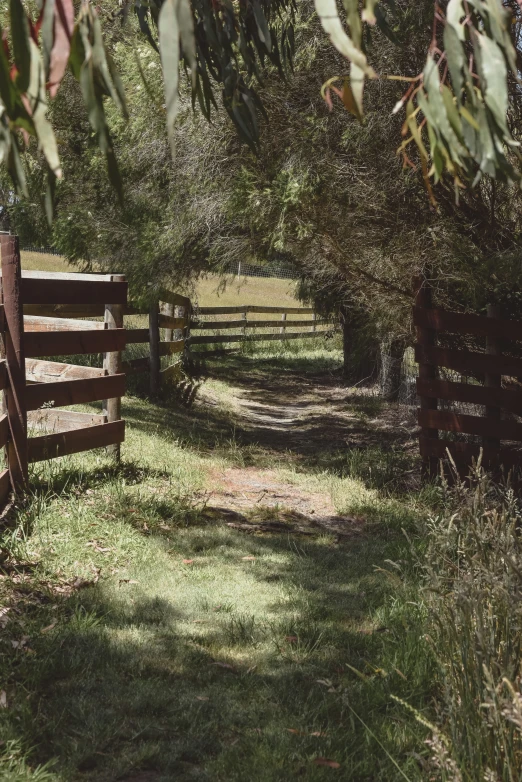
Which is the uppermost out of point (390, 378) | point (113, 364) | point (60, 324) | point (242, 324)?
point (60, 324)

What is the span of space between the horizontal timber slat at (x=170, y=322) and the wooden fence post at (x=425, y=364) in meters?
6.16

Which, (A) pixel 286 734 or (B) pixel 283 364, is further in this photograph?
(B) pixel 283 364

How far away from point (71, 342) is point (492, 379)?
12.5 feet

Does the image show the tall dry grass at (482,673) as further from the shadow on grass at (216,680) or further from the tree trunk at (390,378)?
the tree trunk at (390,378)

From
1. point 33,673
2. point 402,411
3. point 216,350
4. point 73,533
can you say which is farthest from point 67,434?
point 216,350

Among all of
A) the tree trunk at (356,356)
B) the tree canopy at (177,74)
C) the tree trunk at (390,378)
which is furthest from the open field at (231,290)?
the tree canopy at (177,74)

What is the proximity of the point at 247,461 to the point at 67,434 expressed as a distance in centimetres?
302

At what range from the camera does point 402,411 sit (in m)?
13.2

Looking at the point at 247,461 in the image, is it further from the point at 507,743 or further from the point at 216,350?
the point at 216,350

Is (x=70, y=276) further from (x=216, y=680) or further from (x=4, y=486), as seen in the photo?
(x=216, y=680)

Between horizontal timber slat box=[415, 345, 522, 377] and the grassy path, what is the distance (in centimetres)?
130

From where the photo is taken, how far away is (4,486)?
18.3 feet

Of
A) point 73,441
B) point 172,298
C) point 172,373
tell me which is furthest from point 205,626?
point 172,298

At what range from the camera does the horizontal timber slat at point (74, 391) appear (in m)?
6.22
